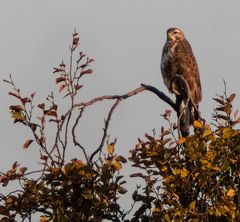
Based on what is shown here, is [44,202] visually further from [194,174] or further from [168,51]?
[168,51]

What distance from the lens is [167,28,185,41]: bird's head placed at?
9781 mm

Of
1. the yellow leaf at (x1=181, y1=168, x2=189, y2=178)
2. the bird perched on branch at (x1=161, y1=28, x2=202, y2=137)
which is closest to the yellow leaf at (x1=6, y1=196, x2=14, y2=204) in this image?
the yellow leaf at (x1=181, y1=168, x2=189, y2=178)

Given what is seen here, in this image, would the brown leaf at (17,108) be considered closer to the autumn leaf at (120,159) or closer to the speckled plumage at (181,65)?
the autumn leaf at (120,159)

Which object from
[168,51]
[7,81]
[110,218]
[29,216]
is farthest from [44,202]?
[168,51]

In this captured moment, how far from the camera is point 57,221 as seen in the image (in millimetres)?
4152

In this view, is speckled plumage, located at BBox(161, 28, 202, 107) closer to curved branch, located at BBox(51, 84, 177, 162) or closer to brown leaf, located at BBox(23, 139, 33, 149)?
curved branch, located at BBox(51, 84, 177, 162)

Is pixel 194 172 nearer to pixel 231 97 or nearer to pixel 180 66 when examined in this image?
pixel 231 97

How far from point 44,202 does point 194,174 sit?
3.33 ft

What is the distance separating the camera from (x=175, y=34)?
991 cm

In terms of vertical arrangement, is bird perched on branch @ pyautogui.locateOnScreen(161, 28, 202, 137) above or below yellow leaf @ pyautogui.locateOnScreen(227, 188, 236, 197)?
above

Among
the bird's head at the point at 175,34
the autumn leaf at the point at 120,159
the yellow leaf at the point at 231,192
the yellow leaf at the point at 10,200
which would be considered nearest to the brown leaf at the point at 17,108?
the yellow leaf at the point at 10,200

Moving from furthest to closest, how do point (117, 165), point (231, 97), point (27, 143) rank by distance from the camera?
point (231, 97) < point (27, 143) < point (117, 165)

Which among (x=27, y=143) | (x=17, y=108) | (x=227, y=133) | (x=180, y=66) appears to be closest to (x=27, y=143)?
(x=27, y=143)

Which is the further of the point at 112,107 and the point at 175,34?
the point at 175,34
